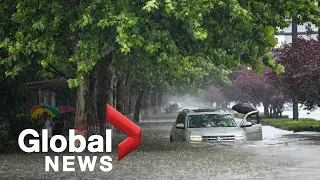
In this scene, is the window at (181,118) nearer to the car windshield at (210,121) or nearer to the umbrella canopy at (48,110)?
the car windshield at (210,121)

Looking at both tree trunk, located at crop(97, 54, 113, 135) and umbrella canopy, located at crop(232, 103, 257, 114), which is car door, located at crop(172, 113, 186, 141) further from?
umbrella canopy, located at crop(232, 103, 257, 114)

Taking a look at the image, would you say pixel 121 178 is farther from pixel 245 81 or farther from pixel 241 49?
pixel 245 81

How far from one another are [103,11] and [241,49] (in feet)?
17.2

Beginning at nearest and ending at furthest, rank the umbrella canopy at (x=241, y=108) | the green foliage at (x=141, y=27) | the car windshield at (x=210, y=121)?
the green foliage at (x=141, y=27) → the car windshield at (x=210, y=121) → the umbrella canopy at (x=241, y=108)

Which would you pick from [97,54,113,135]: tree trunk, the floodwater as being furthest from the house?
the floodwater

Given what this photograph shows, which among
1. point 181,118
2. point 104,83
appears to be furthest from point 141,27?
point 104,83

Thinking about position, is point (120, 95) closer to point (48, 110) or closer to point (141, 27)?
point (48, 110)

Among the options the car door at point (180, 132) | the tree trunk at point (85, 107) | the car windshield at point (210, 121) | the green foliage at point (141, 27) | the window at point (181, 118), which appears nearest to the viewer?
the green foliage at point (141, 27)

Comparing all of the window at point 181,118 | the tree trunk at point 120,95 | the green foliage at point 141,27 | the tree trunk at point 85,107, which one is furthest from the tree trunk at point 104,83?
the tree trunk at point 120,95

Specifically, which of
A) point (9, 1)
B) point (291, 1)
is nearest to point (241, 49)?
point (291, 1)

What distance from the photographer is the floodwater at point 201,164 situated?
54.5 ft

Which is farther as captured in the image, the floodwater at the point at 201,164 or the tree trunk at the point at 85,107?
the tree trunk at the point at 85,107

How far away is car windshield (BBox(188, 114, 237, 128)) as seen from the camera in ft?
89.1

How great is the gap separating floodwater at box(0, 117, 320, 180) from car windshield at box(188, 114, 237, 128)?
3.52 ft
